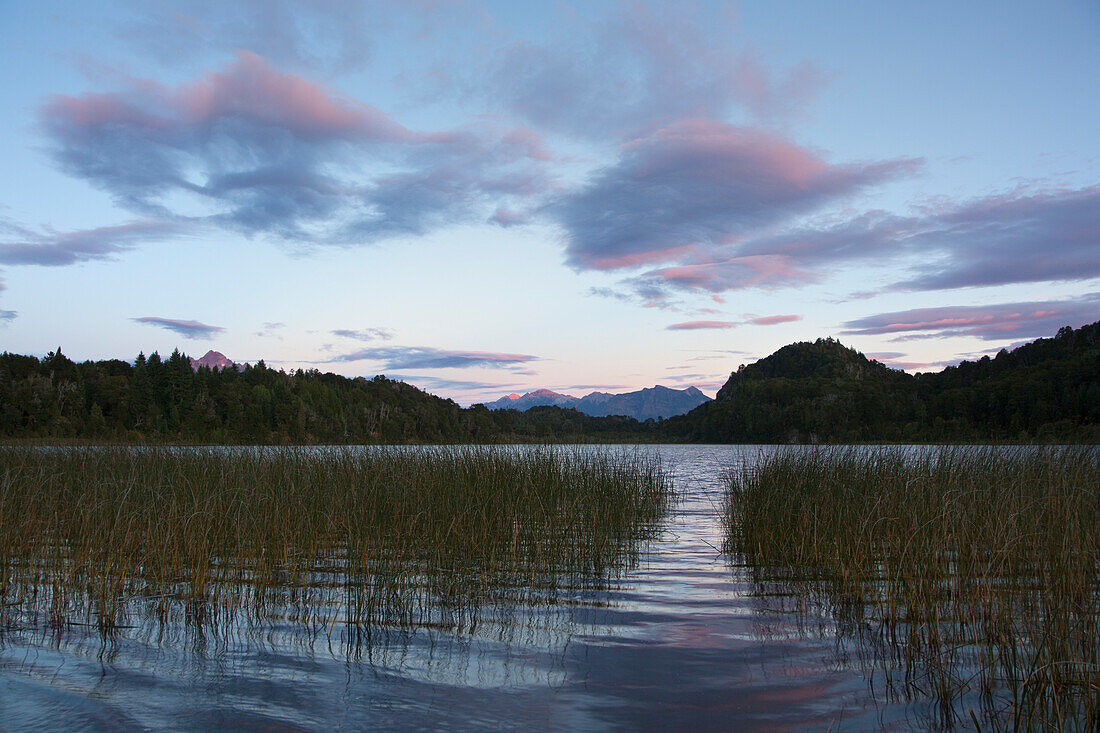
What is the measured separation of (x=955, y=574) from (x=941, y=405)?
3424 centimetres

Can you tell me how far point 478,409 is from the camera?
2575 cm

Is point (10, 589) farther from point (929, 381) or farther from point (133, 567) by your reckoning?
point (929, 381)

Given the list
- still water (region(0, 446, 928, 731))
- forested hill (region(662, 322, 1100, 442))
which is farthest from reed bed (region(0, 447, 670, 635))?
forested hill (region(662, 322, 1100, 442))

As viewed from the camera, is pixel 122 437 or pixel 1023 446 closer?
pixel 1023 446

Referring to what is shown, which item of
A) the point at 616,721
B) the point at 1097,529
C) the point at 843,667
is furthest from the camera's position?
the point at 1097,529

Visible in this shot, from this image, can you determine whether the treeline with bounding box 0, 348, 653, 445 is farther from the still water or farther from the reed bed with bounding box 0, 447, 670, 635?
the still water

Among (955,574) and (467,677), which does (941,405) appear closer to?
(955,574)

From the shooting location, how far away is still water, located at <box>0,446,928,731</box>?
3.64m

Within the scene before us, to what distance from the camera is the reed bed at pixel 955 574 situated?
143 inches

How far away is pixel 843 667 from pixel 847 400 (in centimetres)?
5338

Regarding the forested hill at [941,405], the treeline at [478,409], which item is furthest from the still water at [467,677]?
the forested hill at [941,405]

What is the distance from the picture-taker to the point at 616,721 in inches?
143

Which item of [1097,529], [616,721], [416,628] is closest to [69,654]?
[416,628]

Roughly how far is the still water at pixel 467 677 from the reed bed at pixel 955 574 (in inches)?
18.6
